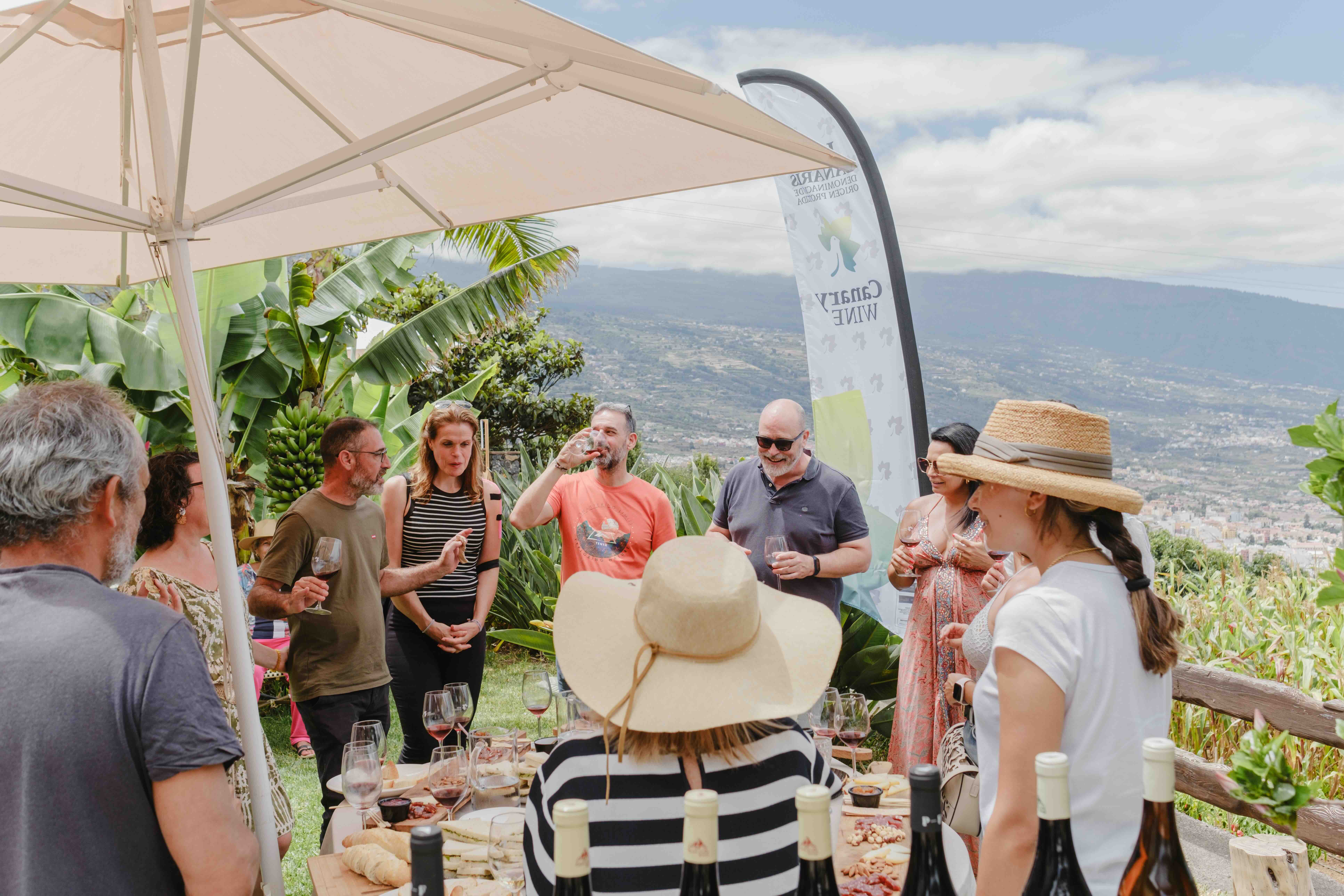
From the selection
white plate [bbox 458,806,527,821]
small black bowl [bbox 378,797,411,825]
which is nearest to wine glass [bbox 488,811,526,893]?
white plate [bbox 458,806,527,821]

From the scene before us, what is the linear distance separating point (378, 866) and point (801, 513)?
297 centimetres

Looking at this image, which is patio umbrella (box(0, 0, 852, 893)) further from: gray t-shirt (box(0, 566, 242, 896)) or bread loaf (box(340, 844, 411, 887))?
gray t-shirt (box(0, 566, 242, 896))

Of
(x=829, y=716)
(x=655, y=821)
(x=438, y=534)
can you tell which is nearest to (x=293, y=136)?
(x=438, y=534)

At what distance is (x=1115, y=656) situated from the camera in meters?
1.60

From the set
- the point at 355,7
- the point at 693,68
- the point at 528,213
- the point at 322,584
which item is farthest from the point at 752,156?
the point at 322,584

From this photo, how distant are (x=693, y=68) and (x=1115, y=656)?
180cm

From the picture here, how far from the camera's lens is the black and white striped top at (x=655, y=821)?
1.50 meters

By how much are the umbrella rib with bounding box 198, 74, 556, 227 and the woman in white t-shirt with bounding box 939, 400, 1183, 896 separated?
1648 mm

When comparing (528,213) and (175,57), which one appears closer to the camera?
(175,57)

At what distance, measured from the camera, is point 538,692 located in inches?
110

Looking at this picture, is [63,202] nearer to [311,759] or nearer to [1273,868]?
[1273,868]

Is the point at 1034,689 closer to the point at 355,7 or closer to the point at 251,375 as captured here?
the point at 355,7

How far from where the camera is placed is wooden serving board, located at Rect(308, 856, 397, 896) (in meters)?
2.04

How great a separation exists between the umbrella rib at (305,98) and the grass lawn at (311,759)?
1.87m
